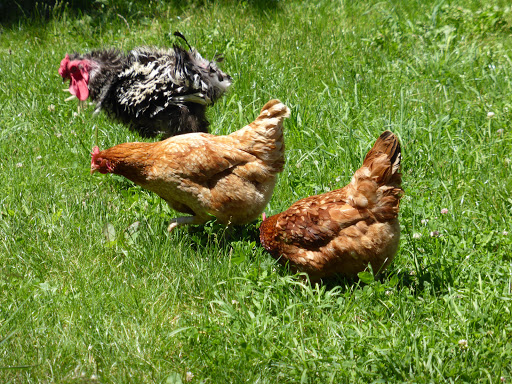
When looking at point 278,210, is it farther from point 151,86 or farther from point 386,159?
point 151,86

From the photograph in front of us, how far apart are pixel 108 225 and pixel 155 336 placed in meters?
1.34

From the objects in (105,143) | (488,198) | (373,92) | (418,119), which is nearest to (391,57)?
(373,92)

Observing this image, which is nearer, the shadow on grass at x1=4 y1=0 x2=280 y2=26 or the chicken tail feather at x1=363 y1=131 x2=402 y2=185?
the chicken tail feather at x1=363 y1=131 x2=402 y2=185

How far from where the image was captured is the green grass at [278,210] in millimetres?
3125

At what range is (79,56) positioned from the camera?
5.51 m

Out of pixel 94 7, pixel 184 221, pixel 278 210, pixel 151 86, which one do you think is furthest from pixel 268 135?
pixel 94 7

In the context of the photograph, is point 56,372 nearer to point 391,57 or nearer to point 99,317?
point 99,317

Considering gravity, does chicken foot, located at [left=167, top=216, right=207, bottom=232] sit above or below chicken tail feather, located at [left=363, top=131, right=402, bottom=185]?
below

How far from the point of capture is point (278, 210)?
4.78 m

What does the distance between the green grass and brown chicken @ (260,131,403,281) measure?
17 centimetres

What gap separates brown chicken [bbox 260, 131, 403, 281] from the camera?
365cm

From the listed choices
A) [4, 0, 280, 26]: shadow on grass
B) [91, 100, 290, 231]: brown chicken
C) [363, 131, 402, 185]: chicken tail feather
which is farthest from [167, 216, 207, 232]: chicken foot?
[4, 0, 280, 26]: shadow on grass

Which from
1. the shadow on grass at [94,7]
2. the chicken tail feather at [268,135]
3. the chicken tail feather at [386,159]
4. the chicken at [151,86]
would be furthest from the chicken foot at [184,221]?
the shadow on grass at [94,7]

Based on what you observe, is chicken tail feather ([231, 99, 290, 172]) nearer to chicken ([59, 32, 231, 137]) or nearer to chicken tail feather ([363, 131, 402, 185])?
chicken tail feather ([363, 131, 402, 185])
